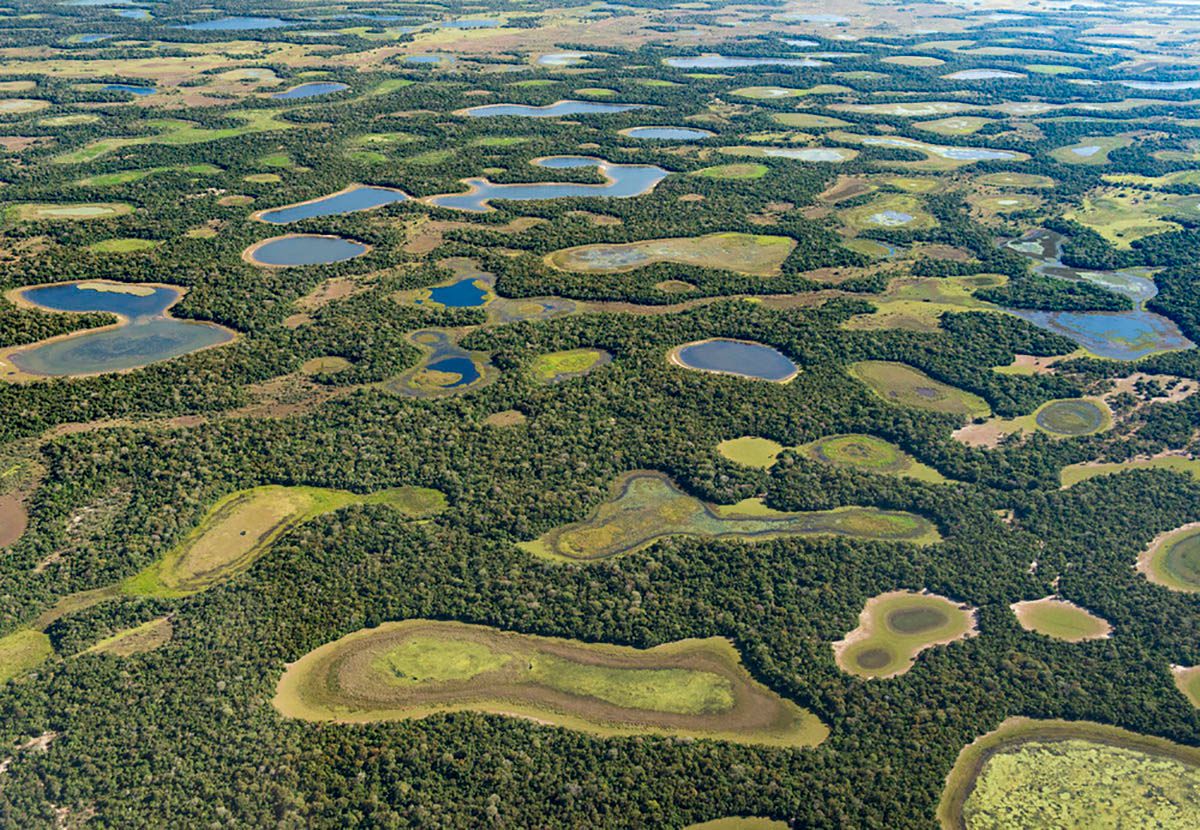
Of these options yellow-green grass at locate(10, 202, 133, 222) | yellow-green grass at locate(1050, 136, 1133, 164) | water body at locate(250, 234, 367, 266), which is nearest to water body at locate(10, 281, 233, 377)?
water body at locate(250, 234, 367, 266)

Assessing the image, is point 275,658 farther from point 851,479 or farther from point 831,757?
point 851,479

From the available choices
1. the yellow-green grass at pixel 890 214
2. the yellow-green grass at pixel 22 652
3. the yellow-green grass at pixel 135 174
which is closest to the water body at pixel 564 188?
Answer: the yellow-green grass at pixel 890 214

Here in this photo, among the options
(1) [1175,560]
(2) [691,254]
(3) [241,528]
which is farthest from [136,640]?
(2) [691,254]

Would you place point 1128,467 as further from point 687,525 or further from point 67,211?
point 67,211

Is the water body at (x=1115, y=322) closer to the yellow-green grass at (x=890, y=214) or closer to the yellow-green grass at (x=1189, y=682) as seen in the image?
the yellow-green grass at (x=890, y=214)

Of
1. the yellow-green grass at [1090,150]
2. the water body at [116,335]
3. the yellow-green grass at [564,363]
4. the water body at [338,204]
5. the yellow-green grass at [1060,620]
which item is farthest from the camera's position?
the yellow-green grass at [1090,150]
